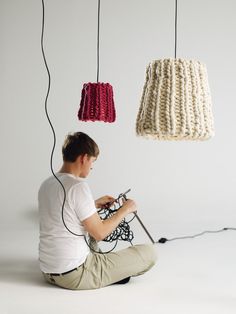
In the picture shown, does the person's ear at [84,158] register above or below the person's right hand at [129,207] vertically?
above

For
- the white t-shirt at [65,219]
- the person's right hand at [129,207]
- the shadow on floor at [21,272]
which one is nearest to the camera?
the white t-shirt at [65,219]

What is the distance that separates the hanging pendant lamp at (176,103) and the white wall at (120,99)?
283cm

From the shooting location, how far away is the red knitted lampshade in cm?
284

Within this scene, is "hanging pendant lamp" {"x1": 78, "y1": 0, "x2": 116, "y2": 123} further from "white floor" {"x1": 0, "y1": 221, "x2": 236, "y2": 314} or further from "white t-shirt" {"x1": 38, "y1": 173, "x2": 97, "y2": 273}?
"white floor" {"x1": 0, "y1": 221, "x2": 236, "y2": 314}

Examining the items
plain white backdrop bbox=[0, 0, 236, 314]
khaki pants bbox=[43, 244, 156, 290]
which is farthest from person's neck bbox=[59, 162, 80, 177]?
plain white backdrop bbox=[0, 0, 236, 314]

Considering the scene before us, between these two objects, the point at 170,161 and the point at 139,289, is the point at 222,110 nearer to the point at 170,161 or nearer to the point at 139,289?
the point at 170,161

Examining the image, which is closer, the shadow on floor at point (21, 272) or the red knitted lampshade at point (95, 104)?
the red knitted lampshade at point (95, 104)

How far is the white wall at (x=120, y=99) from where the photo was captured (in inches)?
186

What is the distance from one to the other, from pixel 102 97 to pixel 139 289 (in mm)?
1008

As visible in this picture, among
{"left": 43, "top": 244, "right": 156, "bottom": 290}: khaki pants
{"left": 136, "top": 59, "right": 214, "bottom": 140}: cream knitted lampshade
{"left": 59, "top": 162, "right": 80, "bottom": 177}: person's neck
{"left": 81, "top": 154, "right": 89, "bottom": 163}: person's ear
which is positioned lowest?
{"left": 43, "top": 244, "right": 156, "bottom": 290}: khaki pants

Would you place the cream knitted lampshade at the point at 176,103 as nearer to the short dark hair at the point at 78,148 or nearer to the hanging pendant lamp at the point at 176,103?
the hanging pendant lamp at the point at 176,103

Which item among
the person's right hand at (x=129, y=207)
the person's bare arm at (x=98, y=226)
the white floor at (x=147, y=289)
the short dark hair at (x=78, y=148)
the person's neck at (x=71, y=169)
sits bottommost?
the white floor at (x=147, y=289)

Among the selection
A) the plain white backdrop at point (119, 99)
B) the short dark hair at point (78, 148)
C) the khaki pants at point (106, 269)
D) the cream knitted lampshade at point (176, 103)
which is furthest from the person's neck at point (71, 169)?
the plain white backdrop at point (119, 99)

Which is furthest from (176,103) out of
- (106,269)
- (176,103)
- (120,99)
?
(120,99)
